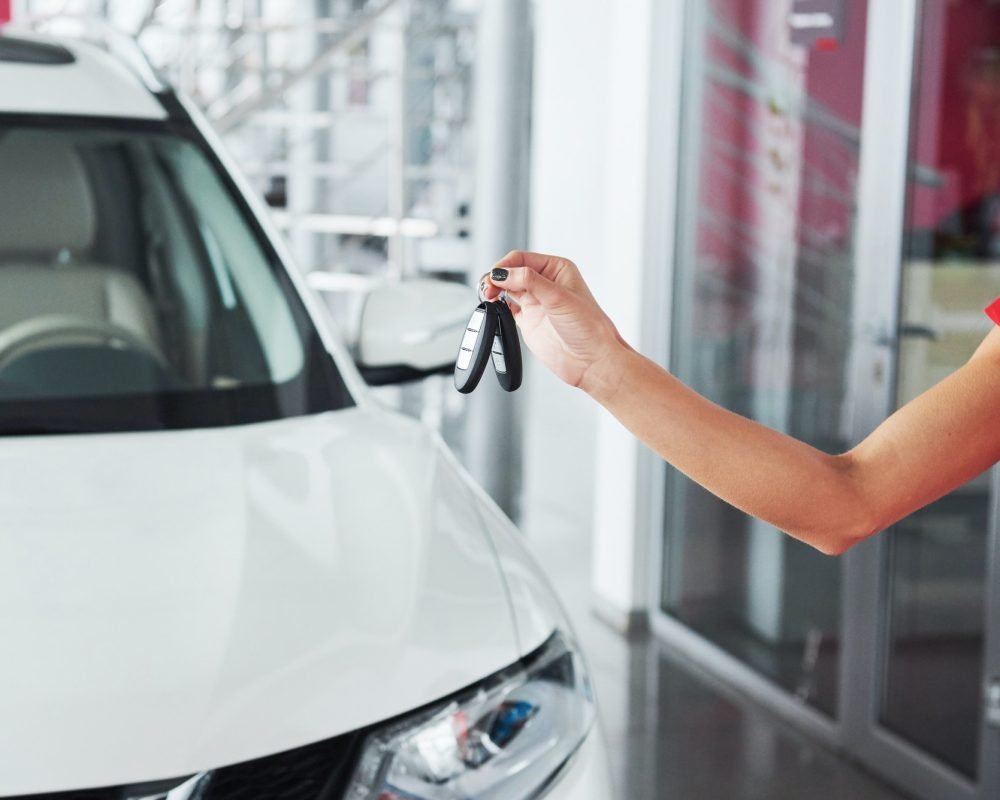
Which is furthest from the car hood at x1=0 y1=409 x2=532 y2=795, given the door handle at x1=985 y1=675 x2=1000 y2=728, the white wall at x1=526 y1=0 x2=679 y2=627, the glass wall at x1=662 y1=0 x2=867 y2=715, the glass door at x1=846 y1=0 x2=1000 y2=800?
the white wall at x1=526 y1=0 x2=679 y2=627

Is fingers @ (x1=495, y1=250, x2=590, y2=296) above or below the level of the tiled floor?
above

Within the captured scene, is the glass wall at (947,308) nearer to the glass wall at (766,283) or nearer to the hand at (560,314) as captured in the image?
the glass wall at (766,283)

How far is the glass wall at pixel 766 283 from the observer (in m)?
3.69

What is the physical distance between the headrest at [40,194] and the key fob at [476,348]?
4.13 feet

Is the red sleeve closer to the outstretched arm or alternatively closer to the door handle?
the outstretched arm

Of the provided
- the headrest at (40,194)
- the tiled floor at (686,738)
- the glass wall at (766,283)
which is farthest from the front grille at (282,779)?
the glass wall at (766,283)

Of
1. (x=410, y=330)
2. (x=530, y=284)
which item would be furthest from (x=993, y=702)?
(x=530, y=284)

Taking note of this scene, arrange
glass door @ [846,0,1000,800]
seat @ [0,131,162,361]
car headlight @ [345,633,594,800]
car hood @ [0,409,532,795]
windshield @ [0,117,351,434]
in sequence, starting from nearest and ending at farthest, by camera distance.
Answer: car hood @ [0,409,532,795] → car headlight @ [345,633,594,800] → windshield @ [0,117,351,434] → seat @ [0,131,162,361] → glass door @ [846,0,1000,800]

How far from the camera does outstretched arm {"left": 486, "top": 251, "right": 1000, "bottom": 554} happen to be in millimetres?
1240

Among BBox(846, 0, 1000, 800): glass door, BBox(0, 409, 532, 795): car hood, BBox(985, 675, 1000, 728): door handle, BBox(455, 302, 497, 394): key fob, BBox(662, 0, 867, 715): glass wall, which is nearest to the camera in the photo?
BBox(455, 302, 497, 394): key fob

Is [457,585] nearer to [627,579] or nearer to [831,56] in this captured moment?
[831,56]

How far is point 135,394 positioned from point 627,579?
9.30 feet

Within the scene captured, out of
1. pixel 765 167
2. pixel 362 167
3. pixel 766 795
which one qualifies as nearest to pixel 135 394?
pixel 766 795

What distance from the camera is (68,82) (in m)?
2.28
